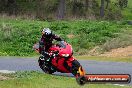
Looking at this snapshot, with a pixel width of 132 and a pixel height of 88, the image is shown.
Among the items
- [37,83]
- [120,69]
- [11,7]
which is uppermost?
[37,83]

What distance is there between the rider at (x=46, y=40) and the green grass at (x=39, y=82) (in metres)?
0.98

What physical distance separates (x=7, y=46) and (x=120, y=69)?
1172 centimetres

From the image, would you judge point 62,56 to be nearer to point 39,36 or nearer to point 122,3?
point 39,36

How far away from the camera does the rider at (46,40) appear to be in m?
15.1

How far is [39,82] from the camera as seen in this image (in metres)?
15.6

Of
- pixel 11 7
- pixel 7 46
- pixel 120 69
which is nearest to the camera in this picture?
pixel 120 69


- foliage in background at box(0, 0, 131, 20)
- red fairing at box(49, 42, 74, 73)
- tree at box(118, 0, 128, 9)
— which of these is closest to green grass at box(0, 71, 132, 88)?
red fairing at box(49, 42, 74, 73)

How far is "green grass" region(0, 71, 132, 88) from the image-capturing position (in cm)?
1488

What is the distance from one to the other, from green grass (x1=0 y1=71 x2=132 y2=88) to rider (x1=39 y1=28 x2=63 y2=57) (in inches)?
38.7

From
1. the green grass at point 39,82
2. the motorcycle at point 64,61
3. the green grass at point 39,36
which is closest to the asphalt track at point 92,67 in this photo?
the green grass at point 39,82

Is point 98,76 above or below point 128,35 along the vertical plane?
above

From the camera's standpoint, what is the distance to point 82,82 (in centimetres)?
1393

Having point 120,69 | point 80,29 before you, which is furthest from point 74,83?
point 80,29

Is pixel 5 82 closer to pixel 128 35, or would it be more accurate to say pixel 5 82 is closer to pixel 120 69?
pixel 120 69
